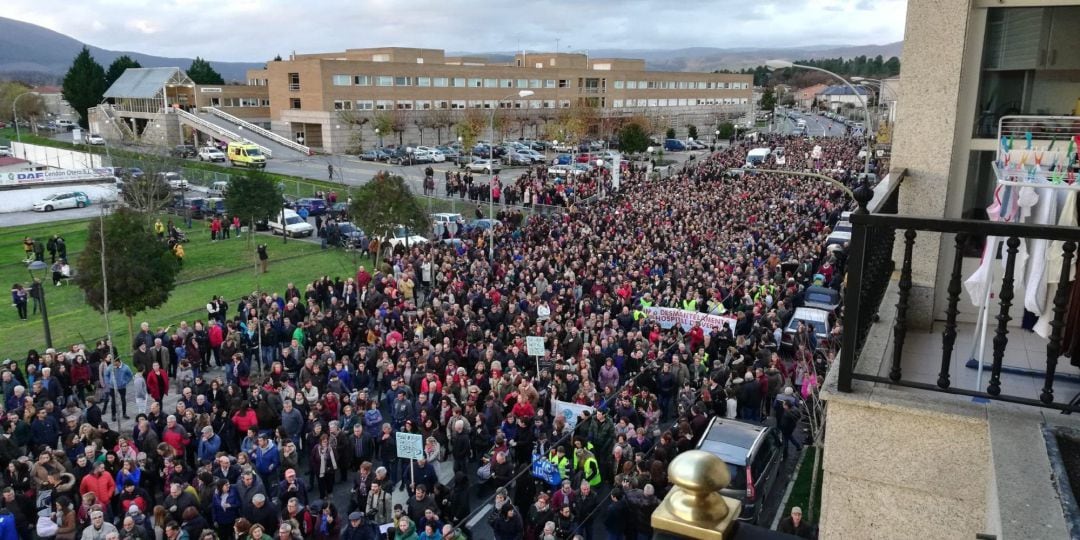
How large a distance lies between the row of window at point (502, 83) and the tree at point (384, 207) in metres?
51.4

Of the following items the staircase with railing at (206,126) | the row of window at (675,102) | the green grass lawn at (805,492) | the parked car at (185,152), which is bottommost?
the green grass lawn at (805,492)

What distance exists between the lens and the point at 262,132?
2923 inches

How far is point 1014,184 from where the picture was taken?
3.98 meters

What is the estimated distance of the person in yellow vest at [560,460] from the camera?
1101 centimetres

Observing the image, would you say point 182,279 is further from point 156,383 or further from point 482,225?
point 156,383

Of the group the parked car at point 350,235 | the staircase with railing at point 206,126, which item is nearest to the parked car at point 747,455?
the parked car at point 350,235

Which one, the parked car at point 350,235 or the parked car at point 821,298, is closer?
the parked car at point 821,298

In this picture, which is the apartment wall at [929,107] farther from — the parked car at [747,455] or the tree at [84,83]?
the tree at [84,83]

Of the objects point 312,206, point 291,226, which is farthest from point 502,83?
point 291,226

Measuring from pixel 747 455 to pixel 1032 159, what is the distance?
735 centimetres

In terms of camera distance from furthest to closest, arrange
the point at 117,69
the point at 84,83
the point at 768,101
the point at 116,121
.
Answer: the point at 768,101, the point at 117,69, the point at 84,83, the point at 116,121

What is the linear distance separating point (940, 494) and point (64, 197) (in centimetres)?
5026

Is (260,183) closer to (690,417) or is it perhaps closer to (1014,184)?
(690,417)

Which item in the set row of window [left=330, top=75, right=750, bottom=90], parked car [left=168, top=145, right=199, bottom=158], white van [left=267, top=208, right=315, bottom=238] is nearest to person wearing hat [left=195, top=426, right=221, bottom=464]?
white van [left=267, top=208, right=315, bottom=238]
